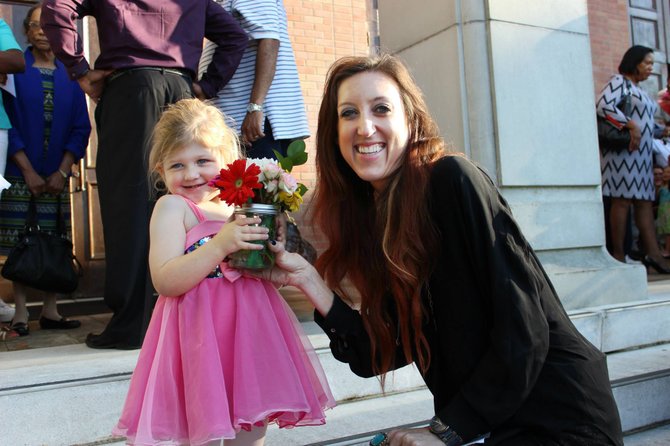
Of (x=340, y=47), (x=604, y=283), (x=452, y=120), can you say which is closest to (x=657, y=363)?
(x=604, y=283)

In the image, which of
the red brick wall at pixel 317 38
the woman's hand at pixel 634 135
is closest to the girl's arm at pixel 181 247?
the woman's hand at pixel 634 135

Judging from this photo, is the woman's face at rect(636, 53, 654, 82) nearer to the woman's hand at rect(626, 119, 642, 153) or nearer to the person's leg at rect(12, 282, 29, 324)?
the woman's hand at rect(626, 119, 642, 153)

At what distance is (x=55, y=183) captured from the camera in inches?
165

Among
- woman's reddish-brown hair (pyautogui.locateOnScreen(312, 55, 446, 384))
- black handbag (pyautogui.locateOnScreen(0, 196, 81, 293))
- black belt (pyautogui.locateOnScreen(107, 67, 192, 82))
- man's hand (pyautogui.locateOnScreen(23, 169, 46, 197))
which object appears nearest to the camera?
woman's reddish-brown hair (pyautogui.locateOnScreen(312, 55, 446, 384))

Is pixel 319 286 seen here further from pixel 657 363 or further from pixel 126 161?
pixel 657 363

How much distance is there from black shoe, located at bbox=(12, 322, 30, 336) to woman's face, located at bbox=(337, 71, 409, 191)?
2857mm

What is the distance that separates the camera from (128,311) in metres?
3.10

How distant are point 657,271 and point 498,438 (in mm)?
5919

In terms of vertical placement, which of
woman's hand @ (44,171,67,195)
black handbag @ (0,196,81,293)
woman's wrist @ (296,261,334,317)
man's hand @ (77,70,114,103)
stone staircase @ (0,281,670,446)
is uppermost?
man's hand @ (77,70,114,103)

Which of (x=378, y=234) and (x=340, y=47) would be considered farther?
(x=340, y=47)

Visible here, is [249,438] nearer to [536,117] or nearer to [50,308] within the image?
[50,308]

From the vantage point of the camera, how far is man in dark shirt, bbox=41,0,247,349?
10.2 ft

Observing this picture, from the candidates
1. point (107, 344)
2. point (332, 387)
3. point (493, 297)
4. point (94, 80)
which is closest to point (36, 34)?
point (94, 80)

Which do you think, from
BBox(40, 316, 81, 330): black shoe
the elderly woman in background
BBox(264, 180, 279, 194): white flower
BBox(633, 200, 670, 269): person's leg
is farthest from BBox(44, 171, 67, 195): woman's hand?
BBox(633, 200, 670, 269): person's leg
